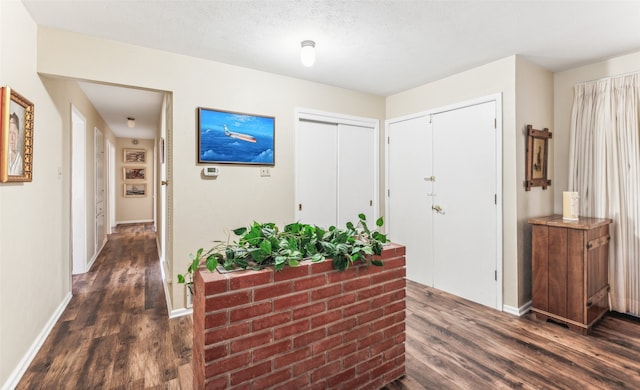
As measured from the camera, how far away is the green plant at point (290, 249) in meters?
1.47

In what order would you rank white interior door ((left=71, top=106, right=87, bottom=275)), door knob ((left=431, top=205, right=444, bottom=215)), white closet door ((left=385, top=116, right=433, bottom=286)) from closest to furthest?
door knob ((left=431, top=205, right=444, bottom=215)) < white closet door ((left=385, top=116, right=433, bottom=286)) < white interior door ((left=71, top=106, right=87, bottom=275))

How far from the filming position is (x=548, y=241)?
104 inches

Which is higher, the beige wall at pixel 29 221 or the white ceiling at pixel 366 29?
the white ceiling at pixel 366 29

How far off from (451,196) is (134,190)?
8.02 m

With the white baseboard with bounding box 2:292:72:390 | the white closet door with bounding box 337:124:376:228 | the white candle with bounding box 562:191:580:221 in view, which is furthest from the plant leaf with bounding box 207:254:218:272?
the white candle with bounding box 562:191:580:221

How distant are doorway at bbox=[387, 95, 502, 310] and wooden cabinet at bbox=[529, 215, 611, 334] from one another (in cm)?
30

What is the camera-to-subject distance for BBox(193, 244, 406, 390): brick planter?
134 cm

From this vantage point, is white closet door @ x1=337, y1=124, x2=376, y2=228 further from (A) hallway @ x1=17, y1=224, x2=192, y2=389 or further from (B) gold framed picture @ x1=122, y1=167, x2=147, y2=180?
(B) gold framed picture @ x1=122, y1=167, x2=147, y2=180

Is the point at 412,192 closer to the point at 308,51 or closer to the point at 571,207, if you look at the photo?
the point at 571,207

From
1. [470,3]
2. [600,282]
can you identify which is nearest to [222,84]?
[470,3]

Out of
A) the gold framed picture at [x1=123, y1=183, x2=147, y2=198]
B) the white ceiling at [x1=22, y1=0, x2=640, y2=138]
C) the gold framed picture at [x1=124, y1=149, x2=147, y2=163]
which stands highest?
the white ceiling at [x1=22, y1=0, x2=640, y2=138]

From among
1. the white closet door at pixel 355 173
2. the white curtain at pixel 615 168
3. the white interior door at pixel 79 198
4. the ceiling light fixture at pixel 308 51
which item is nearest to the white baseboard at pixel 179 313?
the white closet door at pixel 355 173

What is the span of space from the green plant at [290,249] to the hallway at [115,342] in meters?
0.84

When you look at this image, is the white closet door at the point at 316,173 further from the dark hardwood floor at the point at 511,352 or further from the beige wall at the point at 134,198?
the beige wall at the point at 134,198
